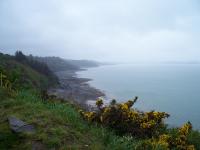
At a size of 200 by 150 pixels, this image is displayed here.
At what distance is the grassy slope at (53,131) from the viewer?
5.77 m

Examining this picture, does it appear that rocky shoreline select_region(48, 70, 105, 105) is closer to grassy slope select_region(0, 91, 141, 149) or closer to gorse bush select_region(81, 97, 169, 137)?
gorse bush select_region(81, 97, 169, 137)

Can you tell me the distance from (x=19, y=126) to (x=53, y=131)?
649 millimetres

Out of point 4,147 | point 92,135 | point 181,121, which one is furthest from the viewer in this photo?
point 181,121

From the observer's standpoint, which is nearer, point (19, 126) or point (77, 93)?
point (19, 126)

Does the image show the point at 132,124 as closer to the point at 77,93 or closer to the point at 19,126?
the point at 19,126

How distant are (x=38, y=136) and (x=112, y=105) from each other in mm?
2741

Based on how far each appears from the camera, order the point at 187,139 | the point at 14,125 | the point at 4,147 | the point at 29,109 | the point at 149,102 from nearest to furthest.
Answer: the point at 4,147, the point at 14,125, the point at 29,109, the point at 187,139, the point at 149,102

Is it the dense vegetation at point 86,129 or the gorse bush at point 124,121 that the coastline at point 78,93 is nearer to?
the dense vegetation at point 86,129

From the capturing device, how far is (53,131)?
611 cm

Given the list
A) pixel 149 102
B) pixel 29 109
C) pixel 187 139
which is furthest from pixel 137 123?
pixel 149 102

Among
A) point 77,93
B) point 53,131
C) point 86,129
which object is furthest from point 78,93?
point 53,131

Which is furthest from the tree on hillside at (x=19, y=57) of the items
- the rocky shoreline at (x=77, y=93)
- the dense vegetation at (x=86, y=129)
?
the dense vegetation at (x=86, y=129)

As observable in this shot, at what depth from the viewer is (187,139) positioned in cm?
859

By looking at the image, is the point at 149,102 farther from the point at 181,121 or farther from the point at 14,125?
the point at 14,125
